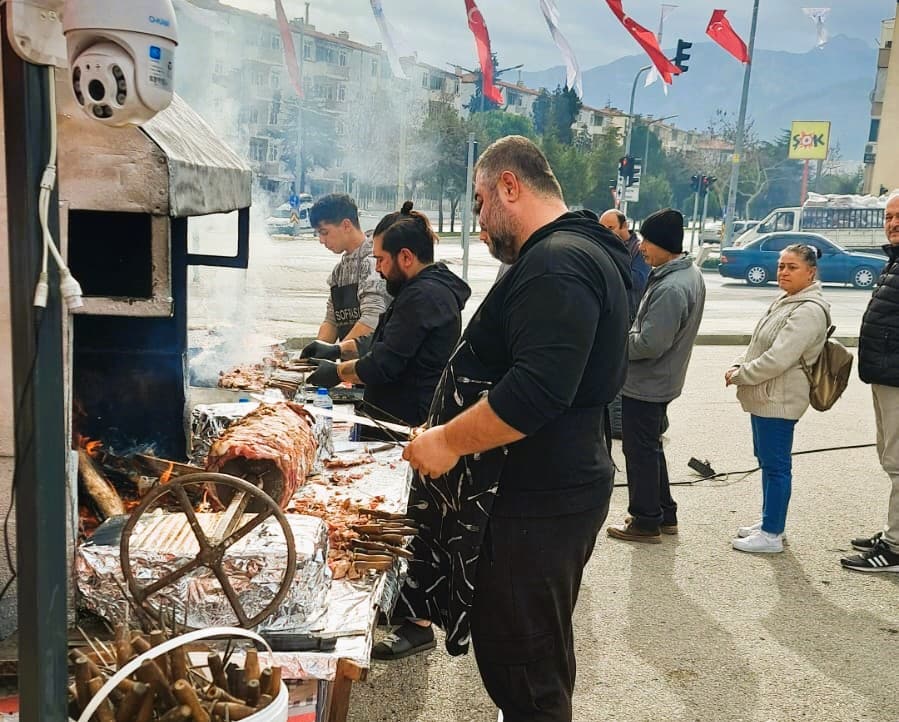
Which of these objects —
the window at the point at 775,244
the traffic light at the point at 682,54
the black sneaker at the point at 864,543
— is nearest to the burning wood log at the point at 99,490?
the black sneaker at the point at 864,543

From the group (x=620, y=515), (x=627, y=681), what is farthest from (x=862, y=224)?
(x=627, y=681)

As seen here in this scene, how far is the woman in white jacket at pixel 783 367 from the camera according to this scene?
5.10 meters

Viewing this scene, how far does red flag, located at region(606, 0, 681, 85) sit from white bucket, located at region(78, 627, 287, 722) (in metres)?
13.4

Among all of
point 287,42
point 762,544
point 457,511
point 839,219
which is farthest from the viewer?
point 839,219

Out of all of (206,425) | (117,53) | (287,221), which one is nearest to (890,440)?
(206,425)

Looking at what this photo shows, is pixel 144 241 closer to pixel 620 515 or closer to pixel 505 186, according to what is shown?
pixel 505 186

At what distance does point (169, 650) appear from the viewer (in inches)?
84.6

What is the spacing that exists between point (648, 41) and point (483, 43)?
330 cm

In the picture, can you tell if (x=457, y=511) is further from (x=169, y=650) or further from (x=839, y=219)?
(x=839, y=219)

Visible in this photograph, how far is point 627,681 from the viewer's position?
3875 mm

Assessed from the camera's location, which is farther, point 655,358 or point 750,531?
point 750,531

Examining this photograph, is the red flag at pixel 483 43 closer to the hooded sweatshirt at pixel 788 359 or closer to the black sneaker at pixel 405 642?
the hooded sweatshirt at pixel 788 359

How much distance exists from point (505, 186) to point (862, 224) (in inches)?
1244

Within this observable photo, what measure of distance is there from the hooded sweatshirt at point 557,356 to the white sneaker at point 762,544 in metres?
3.01
